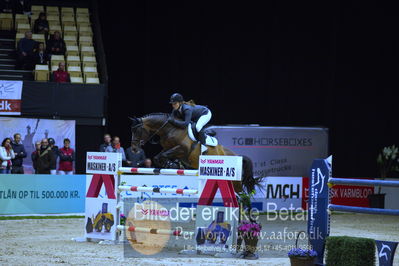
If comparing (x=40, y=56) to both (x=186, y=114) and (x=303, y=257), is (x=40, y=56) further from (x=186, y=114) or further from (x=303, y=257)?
(x=303, y=257)

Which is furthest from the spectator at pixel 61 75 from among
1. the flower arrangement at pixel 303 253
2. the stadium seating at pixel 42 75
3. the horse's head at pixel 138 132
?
the flower arrangement at pixel 303 253

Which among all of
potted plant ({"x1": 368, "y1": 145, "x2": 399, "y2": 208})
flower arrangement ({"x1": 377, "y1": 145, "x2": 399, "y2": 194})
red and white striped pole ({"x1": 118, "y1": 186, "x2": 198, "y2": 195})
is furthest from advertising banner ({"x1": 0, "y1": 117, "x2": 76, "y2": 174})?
flower arrangement ({"x1": 377, "y1": 145, "x2": 399, "y2": 194})

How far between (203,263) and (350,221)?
8.29 m

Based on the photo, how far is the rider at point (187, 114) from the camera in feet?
38.7

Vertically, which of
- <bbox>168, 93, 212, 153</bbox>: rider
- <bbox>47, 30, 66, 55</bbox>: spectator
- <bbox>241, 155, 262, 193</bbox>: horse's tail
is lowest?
<bbox>241, 155, 262, 193</bbox>: horse's tail

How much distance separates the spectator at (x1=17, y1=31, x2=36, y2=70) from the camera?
18.2m

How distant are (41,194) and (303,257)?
31.0ft

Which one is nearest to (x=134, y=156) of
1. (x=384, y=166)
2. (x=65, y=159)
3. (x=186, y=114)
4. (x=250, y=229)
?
(x=65, y=159)

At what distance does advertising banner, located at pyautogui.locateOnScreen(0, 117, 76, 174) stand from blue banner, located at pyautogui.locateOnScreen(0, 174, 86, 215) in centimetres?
147

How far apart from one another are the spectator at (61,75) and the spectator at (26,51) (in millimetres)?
1035

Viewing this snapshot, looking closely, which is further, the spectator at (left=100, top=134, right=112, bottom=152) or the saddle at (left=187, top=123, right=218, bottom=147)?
the spectator at (left=100, top=134, right=112, bottom=152)

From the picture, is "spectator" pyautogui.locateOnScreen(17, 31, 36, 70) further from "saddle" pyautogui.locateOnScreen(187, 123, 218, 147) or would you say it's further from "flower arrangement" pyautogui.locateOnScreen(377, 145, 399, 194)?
"flower arrangement" pyautogui.locateOnScreen(377, 145, 399, 194)

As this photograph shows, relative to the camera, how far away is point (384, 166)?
67.0ft

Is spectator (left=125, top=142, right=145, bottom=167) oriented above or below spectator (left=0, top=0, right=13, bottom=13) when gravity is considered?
below
